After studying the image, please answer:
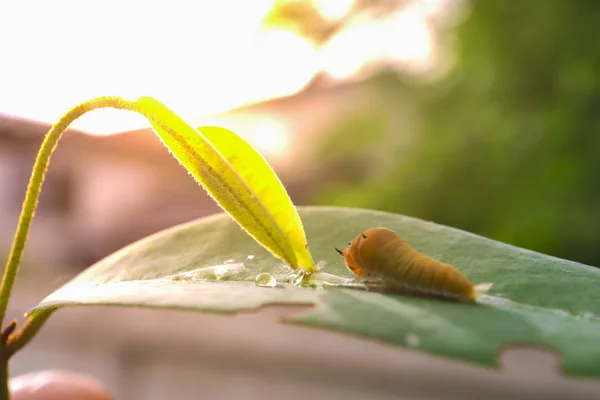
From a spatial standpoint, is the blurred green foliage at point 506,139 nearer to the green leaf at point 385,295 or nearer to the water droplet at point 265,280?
the green leaf at point 385,295

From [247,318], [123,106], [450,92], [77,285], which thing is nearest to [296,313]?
[123,106]

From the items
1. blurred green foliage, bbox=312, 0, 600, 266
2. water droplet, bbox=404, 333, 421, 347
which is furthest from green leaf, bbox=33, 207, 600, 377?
blurred green foliage, bbox=312, 0, 600, 266

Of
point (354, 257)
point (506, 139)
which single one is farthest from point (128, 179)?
point (354, 257)

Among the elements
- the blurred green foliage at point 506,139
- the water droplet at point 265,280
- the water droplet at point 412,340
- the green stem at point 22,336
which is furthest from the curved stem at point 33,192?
the blurred green foliage at point 506,139

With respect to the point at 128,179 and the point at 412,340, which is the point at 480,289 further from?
the point at 128,179

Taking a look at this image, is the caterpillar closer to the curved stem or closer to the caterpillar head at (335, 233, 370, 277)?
the caterpillar head at (335, 233, 370, 277)

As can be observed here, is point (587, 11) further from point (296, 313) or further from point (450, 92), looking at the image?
point (296, 313)
